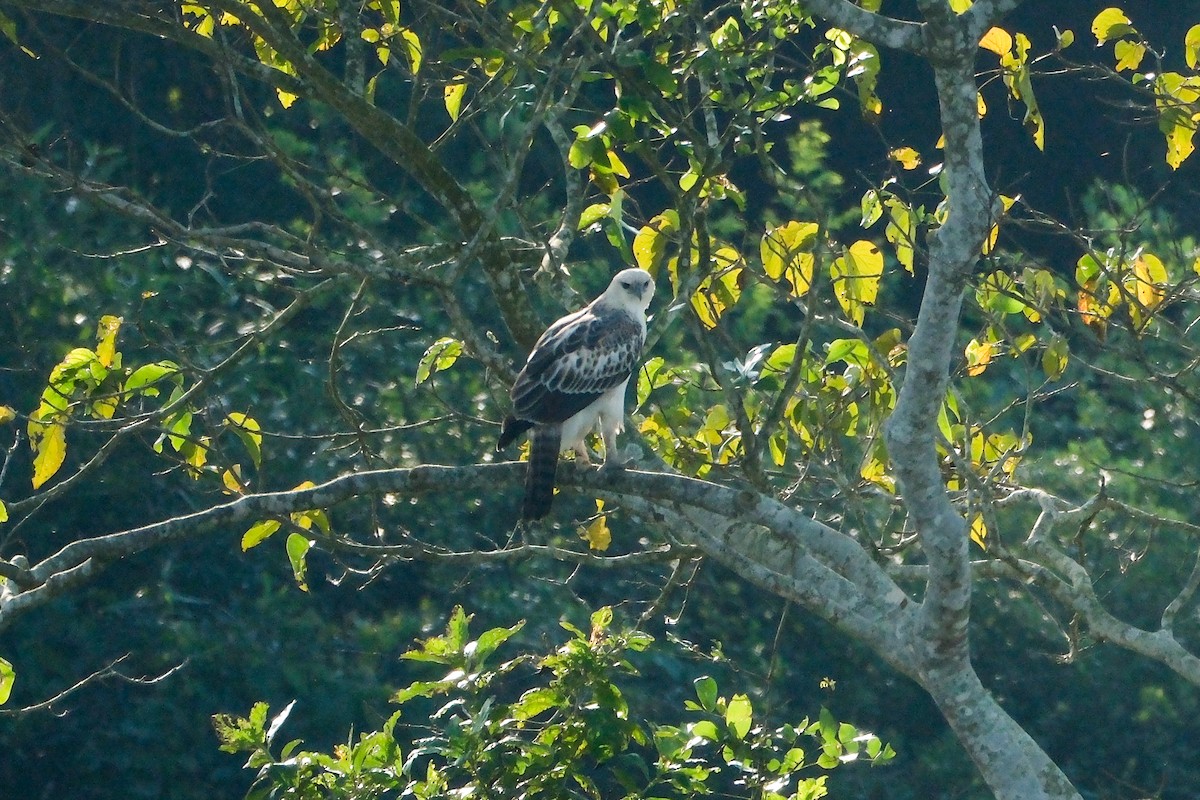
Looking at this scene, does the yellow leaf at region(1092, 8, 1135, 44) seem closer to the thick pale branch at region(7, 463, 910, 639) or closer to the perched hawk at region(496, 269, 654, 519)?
the thick pale branch at region(7, 463, 910, 639)

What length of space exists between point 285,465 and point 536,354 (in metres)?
3.20

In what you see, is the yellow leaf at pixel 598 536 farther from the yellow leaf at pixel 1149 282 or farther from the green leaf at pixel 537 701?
the yellow leaf at pixel 1149 282

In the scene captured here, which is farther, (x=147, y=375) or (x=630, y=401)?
(x=630, y=401)

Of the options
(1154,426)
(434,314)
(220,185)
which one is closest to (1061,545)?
(1154,426)

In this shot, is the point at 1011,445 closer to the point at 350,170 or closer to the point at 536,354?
the point at 536,354

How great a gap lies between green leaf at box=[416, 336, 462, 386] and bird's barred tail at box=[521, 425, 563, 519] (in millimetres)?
403

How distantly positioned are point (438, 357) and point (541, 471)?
19.2 inches

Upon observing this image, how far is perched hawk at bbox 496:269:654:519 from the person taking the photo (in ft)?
16.9

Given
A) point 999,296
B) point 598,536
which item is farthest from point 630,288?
point 999,296

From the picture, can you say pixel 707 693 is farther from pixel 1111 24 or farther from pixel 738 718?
pixel 1111 24

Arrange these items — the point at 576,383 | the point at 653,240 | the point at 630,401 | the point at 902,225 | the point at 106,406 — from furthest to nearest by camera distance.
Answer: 1. the point at 630,401
2. the point at 576,383
3. the point at 902,225
4. the point at 653,240
5. the point at 106,406

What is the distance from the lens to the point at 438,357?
488 centimetres

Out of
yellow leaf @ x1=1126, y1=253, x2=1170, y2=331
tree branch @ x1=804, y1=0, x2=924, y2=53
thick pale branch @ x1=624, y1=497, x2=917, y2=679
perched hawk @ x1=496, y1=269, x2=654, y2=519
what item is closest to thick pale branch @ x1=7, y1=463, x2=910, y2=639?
thick pale branch @ x1=624, y1=497, x2=917, y2=679

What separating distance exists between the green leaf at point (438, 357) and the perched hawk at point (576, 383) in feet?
1.32
